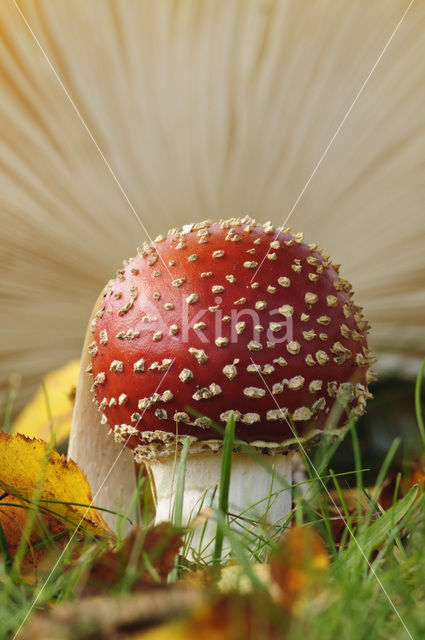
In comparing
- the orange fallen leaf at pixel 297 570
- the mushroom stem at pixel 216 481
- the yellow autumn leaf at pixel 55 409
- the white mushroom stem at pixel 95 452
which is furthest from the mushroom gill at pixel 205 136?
the orange fallen leaf at pixel 297 570

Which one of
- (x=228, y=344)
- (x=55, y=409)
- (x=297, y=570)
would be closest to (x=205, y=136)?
(x=228, y=344)

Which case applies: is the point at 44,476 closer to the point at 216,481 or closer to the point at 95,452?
the point at 216,481

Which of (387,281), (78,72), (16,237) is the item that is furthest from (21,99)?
(387,281)

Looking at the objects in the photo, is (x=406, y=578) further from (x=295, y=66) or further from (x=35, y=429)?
(x=35, y=429)

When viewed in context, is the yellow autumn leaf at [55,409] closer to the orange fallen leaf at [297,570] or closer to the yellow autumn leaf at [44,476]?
the yellow autumn leaf at [44,476]

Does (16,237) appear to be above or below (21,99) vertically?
below

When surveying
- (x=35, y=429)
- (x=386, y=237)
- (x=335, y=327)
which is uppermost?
(x=386, y=237)

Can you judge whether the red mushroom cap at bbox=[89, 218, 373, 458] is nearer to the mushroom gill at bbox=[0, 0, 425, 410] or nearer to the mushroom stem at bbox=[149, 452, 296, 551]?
the mushroom stem at bbox=[149, 452, 296, 551]
